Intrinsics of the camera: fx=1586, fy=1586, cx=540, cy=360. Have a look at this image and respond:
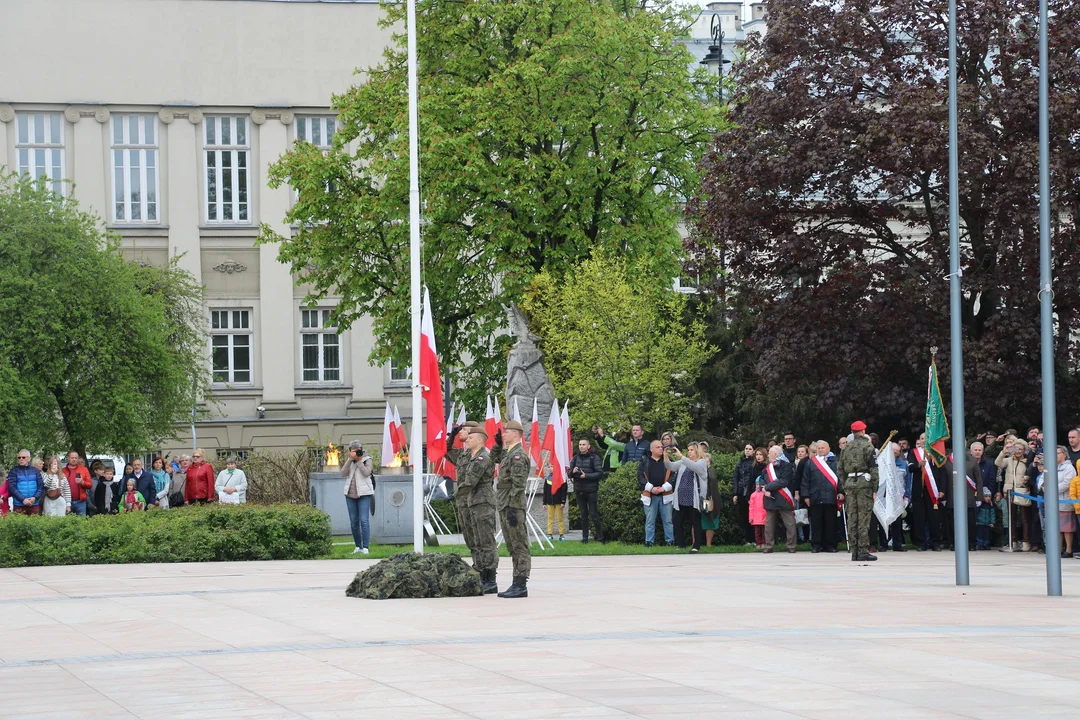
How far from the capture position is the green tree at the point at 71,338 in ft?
114

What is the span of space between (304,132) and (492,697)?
1726 inches

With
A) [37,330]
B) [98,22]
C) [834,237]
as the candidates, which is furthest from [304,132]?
[834,237]

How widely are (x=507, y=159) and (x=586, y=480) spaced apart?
37.0ft

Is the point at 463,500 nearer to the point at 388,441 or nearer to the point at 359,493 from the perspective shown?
the point at 359,493

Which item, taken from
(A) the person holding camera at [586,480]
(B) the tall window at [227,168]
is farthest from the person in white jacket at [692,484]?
(B) the tall window at [227,168]

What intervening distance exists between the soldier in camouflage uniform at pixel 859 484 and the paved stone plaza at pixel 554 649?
11.1 feet

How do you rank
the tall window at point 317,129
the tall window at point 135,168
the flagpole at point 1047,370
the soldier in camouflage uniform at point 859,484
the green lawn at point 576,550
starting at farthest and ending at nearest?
the tall window at point 317,129, the tall window at point 135,168, the green lawn at point 576,550, the soldier in camouflage uniform at point 859,484, the flagpole at point 1047,370

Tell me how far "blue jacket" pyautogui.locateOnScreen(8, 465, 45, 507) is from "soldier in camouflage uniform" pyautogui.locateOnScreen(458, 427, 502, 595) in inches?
457

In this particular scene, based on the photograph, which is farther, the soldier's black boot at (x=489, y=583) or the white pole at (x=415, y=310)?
the white pole at (x=415, y=310)

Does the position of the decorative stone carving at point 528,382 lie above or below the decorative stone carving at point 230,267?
below

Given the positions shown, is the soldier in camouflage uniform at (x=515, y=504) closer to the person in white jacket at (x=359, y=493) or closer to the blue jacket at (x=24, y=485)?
the person in white jacket at (x=359, y=493)

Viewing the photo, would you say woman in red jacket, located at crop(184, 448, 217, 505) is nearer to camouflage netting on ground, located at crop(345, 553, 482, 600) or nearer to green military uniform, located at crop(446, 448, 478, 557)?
camouflage netting on ground, located at crop(345, 553, 482, 600)

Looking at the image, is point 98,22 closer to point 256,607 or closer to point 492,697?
point 256,607

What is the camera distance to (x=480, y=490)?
16.9 m
